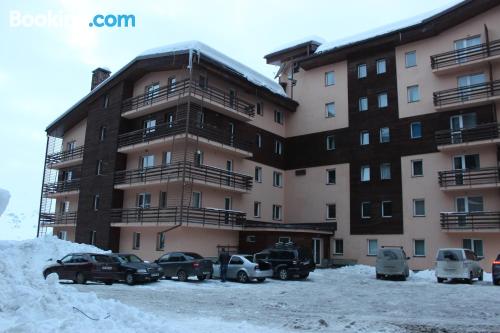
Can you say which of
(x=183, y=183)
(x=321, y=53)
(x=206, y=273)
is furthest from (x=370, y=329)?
(x=321, y=53)

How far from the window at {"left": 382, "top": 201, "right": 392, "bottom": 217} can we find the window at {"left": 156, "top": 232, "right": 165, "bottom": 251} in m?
15.5

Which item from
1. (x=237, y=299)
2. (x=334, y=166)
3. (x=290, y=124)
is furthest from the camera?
(x=290, y=124)

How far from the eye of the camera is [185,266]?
22.7 meters

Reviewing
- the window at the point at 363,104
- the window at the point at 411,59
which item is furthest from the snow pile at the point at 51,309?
the window at the point at 411,59

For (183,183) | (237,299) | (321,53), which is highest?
(321,53)

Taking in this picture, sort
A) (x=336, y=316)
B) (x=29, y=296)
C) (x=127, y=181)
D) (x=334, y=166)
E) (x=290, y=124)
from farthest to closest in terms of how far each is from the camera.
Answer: (x=290, y=124)
(x=334, y=166)
(x=127, y=181)
(x=336, y=316)
(x=29, y=296)

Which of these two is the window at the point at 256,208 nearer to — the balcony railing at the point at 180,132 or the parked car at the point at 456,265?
the balcony railing at the point at 180,132

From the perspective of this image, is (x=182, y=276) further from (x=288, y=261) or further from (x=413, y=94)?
(x=413, y=94)

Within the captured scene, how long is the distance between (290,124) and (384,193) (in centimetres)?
1048

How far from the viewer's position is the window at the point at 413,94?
33.1 meters

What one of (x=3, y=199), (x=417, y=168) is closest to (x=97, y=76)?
(x=417, y=168)

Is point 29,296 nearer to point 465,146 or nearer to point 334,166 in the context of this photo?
point 465,146

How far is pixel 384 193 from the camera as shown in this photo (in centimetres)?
3353

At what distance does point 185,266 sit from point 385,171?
17754mm
